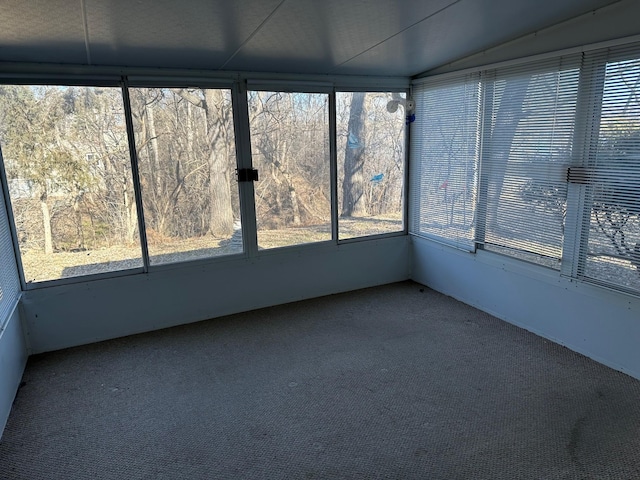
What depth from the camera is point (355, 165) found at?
4113 mm

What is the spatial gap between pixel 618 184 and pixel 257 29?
2.31 m

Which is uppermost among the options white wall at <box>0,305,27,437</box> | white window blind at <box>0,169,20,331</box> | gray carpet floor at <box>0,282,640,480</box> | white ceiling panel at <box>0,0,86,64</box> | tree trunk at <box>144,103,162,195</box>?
white ceiling panel at <box>0,0,86,64</box>

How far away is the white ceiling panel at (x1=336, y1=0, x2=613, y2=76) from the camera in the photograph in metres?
2.41

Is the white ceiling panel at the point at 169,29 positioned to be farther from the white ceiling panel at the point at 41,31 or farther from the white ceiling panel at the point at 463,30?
the white ceiling panel at the point at 463,30

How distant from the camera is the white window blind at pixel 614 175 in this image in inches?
95.3

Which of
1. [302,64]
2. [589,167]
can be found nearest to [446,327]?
[589,167]

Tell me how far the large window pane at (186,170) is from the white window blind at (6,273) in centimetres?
89

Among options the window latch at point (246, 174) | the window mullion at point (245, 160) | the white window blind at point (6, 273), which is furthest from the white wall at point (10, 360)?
the window latch at point (246, 174)

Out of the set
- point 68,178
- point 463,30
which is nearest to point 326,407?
point 68,178

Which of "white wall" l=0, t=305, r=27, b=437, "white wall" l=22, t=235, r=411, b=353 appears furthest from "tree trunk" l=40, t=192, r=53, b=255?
"white wall" l=0, t=305, r=27, b=437

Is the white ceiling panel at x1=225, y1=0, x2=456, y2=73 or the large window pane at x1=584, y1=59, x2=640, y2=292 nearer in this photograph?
the white ceiling panel at x1=225, y1=0, x2=456, y2=73

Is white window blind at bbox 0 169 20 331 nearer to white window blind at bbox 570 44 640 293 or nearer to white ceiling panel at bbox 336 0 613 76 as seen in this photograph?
white ceiling panel at bbox 336 0 613 76

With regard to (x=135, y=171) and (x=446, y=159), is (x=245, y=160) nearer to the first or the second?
(x=135, y=171)

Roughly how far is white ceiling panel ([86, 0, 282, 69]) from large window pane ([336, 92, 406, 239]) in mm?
1420
